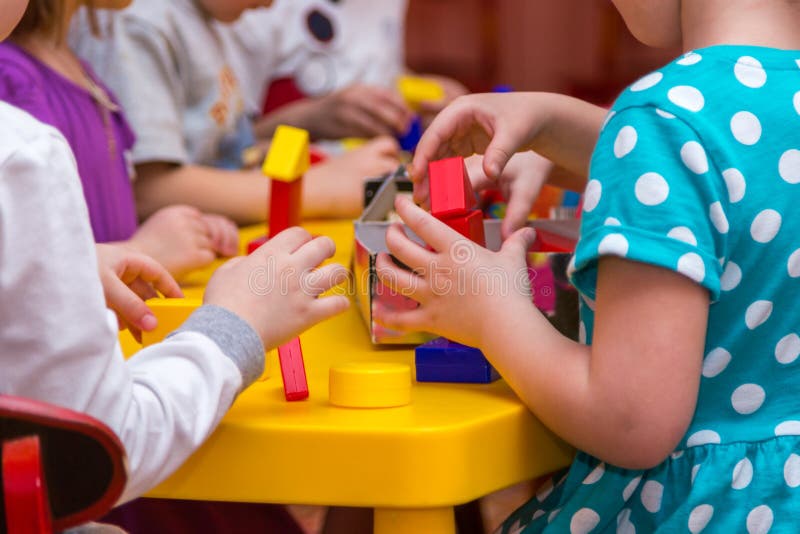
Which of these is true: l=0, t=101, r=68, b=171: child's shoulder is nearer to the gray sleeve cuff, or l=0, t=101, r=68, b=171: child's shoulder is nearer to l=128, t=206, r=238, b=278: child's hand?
the gray sleeve cuff

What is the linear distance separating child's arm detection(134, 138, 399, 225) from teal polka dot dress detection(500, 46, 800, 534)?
56 centimetres

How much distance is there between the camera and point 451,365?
569 millimetres

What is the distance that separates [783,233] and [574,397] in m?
0.14

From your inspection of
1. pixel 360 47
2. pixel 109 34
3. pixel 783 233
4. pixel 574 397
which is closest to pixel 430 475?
pixel 574 397

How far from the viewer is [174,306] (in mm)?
549

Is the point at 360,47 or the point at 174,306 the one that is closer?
the point at 174,306

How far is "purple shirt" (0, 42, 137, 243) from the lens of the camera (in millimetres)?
864

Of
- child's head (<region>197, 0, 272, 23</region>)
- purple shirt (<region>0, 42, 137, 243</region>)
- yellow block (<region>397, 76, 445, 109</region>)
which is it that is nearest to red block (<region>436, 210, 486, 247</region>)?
purple shirt (<region>0, 42, 137, 243</region>)

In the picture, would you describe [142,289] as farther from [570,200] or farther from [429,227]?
[570,200]

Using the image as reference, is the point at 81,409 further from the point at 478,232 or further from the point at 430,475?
the point at 478,232

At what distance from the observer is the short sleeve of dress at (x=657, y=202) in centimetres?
49

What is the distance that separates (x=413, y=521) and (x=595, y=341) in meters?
0.13

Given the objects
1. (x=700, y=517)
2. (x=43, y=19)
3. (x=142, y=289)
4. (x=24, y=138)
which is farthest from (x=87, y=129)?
(x=700, y=517)

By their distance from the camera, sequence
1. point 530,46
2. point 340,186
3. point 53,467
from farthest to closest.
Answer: point 530,46 → point 340,186 → point 53,467
